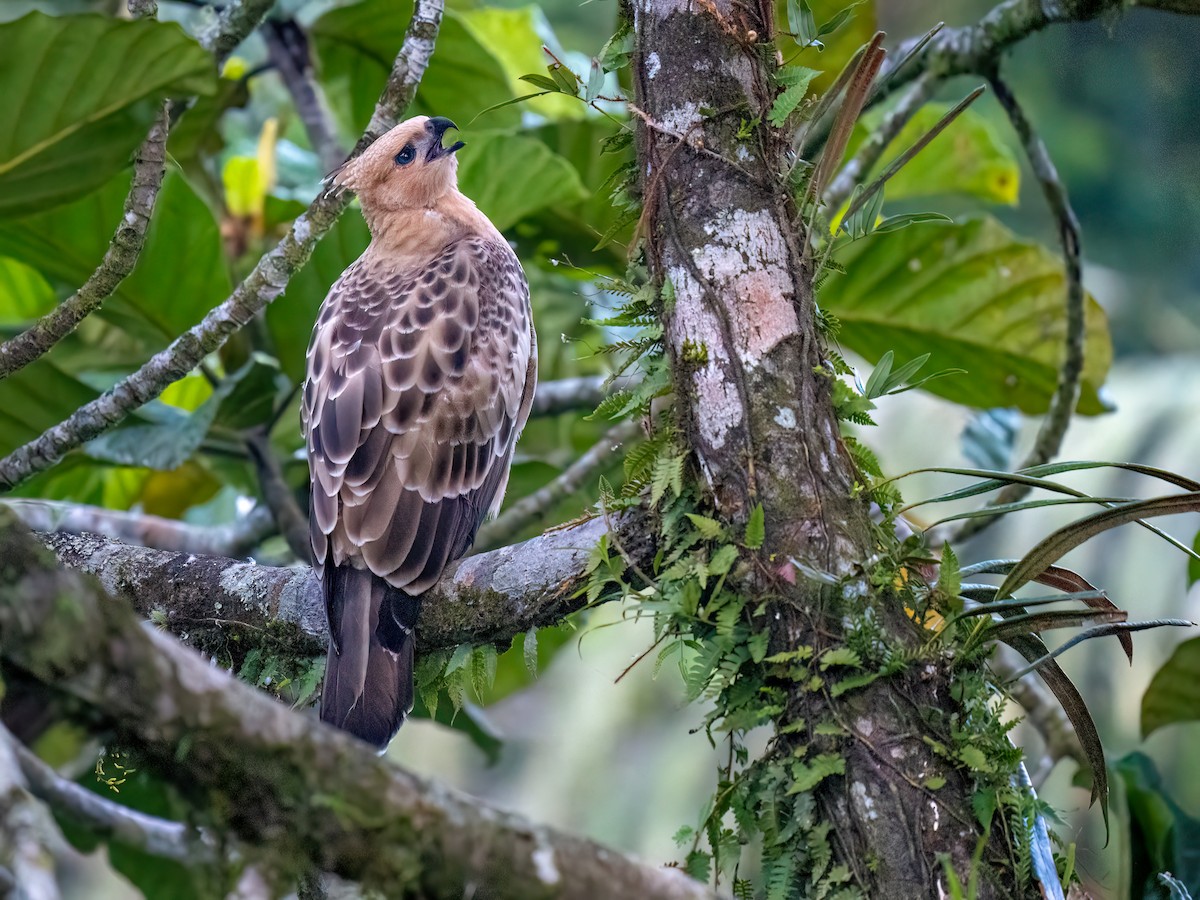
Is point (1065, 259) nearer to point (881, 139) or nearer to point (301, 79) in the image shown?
point (881, 139)

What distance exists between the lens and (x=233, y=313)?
2.66m

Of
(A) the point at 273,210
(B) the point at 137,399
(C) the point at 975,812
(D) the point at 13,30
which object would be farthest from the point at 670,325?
(A) the point at 273,210

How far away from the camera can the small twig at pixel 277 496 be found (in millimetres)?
3340

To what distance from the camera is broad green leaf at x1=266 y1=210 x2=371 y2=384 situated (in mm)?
3457

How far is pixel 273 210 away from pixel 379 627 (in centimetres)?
222

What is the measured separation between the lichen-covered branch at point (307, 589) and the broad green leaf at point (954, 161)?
2.40 m

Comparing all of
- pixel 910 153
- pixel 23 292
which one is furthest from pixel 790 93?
pixel 23 292

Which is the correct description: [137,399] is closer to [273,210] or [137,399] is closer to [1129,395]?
[273,210]

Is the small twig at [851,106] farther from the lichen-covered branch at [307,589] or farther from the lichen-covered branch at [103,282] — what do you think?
the lichen-covered branch at [103,282]

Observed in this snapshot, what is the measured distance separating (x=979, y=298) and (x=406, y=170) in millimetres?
1837

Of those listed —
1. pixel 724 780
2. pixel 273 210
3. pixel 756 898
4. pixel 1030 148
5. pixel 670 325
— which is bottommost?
pixel 756 898

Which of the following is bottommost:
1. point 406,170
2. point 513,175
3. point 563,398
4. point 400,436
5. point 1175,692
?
point 400,436

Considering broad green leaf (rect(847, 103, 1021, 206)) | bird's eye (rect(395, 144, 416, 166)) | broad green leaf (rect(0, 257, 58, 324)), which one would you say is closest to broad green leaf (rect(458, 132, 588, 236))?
bird's eye (rect(395, 144, 416, 166))

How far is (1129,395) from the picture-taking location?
7.31 meters
